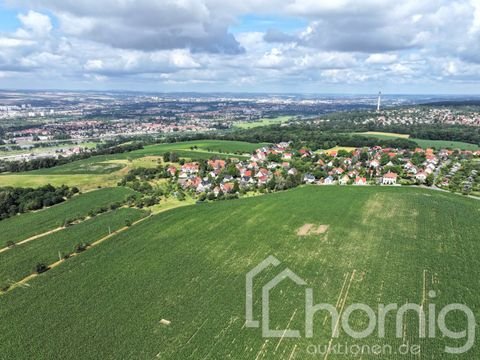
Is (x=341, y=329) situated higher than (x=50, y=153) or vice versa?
(x=341, y=329)

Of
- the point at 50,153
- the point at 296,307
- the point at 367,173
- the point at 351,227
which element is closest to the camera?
the point at 296,307

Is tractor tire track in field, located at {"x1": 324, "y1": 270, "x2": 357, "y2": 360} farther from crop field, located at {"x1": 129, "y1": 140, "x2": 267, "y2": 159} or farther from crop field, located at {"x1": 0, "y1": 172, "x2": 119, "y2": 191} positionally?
crop field, located at {"x1": 129, "y1": 140, "x2": 267, "y2": 159}

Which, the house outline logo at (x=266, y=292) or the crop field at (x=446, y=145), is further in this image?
the crop field at (x=446, y=145)

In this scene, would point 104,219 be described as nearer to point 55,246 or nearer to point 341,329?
point 55,246

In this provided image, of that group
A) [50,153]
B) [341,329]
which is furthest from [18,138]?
[341,329]

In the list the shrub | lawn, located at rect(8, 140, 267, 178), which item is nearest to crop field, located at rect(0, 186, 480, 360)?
the shrub

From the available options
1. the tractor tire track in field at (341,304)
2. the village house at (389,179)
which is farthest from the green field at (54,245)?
the village house at (389,179)

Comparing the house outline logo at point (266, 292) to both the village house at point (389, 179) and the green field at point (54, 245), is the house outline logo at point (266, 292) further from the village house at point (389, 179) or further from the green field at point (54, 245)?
the village house at point (389, 179)
